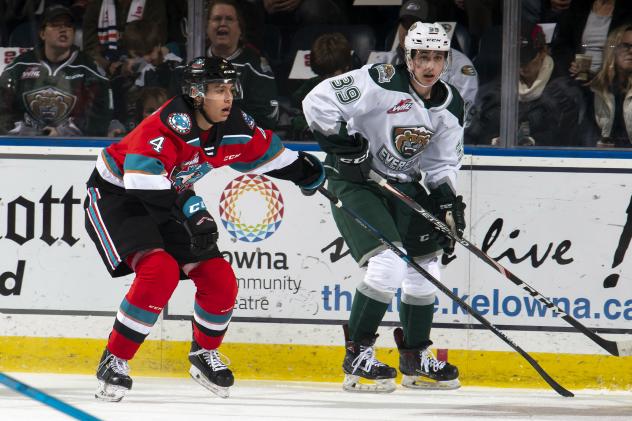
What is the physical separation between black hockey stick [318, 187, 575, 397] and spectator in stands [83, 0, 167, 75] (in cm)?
106

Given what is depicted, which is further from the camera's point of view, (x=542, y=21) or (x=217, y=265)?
(x=542, y=21)

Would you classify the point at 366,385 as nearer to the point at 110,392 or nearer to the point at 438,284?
the point at 438,284

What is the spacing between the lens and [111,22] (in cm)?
510

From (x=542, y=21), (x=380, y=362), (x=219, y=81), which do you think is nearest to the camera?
(x=219, y=81)

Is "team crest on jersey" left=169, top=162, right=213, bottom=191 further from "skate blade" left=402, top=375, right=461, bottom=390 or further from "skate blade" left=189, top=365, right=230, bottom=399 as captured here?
"skate blade" left=402, top=375, right=461, bottom=390

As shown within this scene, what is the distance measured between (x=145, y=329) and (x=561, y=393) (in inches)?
58.9

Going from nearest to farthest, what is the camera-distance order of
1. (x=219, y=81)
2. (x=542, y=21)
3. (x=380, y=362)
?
(x=219, y=81) → (x=380, y=362) → (x=542, y=21)

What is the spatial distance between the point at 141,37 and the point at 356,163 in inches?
44.8

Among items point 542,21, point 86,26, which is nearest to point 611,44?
point 542,21

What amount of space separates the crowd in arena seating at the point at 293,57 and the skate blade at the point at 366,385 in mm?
971

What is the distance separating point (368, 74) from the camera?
4.57 metres

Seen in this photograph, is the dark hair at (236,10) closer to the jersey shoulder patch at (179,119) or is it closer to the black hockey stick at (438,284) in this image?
the black hockey stick at (438,284)

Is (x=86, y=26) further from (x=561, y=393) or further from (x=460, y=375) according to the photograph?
(x=561, y=393)

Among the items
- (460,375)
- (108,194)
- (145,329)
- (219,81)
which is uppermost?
(219,81)
